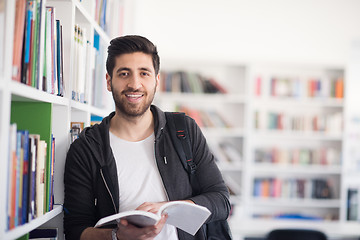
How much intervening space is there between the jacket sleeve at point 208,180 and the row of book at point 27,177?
548 millimetres

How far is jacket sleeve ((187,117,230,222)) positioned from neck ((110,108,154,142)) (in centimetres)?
18

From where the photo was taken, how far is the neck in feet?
5.54

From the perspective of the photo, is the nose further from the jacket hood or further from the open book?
the open book

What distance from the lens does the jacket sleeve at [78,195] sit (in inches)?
61.0

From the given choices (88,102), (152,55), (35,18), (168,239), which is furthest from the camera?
(88,102)

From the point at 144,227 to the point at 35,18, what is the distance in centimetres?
74

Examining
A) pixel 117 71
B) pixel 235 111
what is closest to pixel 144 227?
pixel 117 71

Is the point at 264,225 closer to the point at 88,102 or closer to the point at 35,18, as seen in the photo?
the point at 88,102

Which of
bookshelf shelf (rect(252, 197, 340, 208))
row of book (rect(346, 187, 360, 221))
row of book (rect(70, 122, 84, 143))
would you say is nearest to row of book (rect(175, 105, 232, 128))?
bookshelf shelf (rect(252, 197, 340, 208))

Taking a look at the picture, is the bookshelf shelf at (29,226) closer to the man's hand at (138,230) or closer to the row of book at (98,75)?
the man's hand at (138,230)

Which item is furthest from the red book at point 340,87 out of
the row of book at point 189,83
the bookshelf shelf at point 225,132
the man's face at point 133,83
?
the man's face at point 133,83

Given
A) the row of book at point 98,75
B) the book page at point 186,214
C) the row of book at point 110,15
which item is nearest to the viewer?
the book page at point 186,214

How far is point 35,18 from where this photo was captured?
128 centimetres

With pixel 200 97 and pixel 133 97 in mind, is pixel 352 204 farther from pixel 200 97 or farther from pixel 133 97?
pixel 133 97
